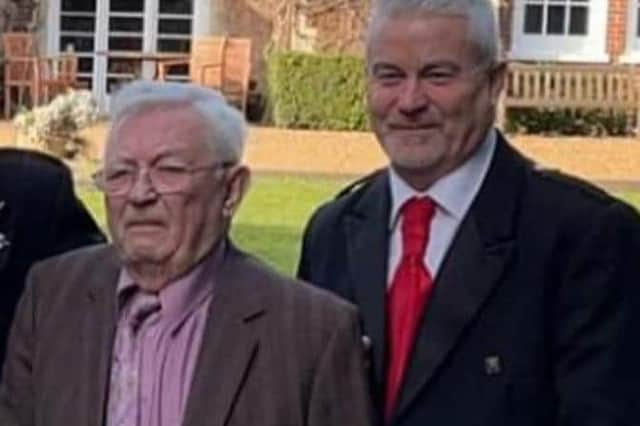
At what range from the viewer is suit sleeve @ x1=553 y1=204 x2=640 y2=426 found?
2.99m

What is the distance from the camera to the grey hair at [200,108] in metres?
2.80

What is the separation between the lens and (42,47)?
81.4ft

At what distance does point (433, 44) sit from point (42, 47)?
73.0 feet

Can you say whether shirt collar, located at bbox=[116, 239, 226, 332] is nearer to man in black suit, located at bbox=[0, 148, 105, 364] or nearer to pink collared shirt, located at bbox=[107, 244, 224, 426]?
pink collared shirt, located at bbox=[107, 244, 224, 426]

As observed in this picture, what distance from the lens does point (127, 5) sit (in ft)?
82.1

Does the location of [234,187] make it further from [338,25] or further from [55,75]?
[55,75]

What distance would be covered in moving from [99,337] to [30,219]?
849mm

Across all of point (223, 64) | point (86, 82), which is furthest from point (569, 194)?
point (86, 82)

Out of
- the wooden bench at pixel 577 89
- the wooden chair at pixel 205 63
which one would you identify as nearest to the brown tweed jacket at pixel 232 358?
the wooden bench at pixel 577 89

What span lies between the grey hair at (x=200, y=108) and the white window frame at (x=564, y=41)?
21.8 meters

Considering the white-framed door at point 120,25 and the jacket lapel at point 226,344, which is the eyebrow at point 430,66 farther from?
the white-framed door at point 120,25

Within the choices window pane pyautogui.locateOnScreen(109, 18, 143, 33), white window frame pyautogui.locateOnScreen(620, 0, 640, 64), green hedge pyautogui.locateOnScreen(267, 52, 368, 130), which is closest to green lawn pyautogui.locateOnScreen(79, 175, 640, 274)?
green hedge pyautogui.locateOnScreen(267, 52, 368, 130)

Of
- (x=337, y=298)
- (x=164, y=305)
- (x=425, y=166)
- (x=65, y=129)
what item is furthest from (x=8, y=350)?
(x=65, y=129)

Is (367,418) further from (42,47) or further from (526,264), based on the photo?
(42,47)
